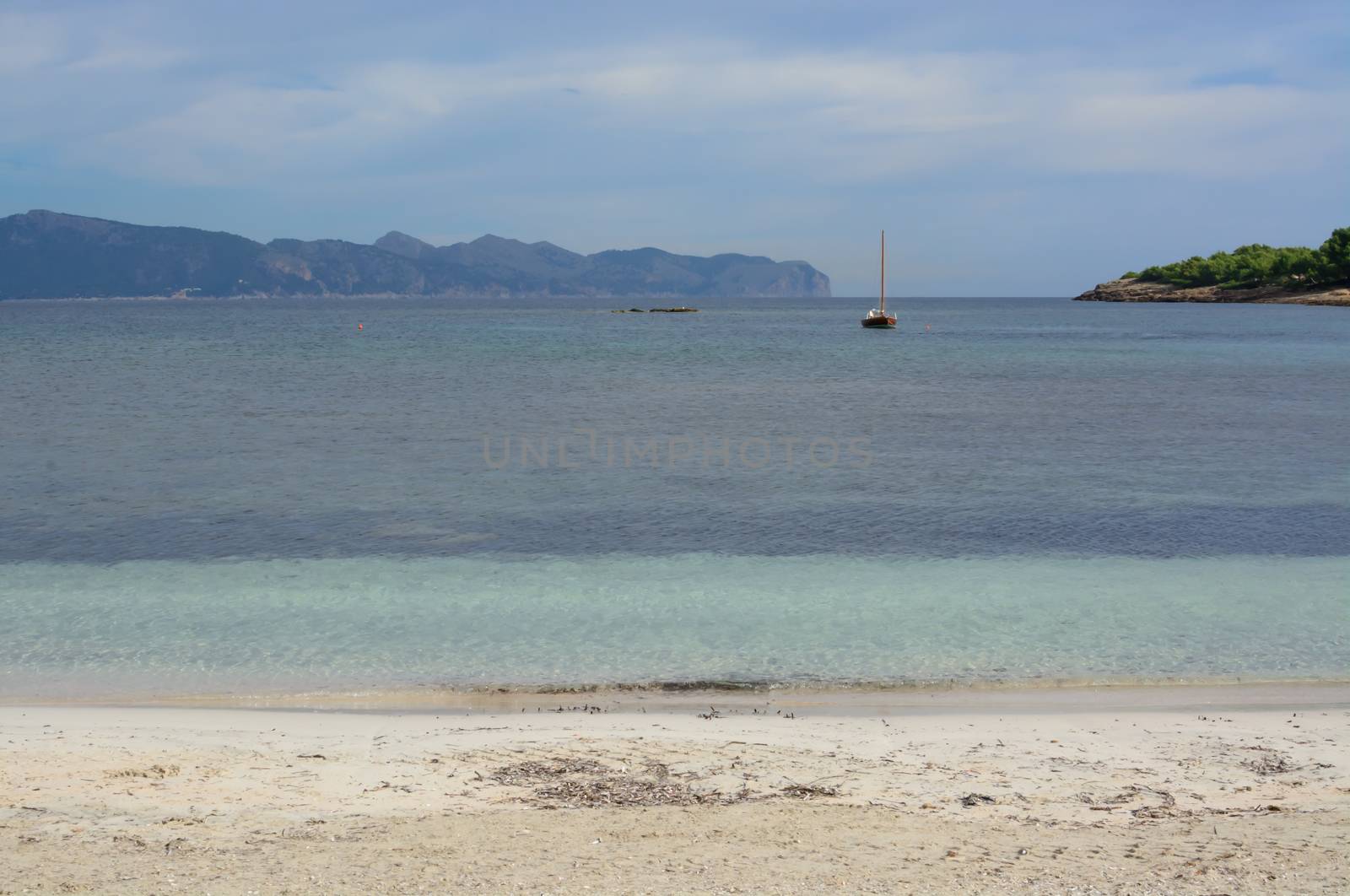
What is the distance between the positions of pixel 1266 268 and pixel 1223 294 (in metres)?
7.50

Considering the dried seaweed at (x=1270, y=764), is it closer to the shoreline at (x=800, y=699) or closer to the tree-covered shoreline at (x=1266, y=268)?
the shoreline at (x=800, y=699)

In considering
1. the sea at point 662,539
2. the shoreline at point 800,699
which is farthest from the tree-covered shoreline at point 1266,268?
the shoreline at point 800,699

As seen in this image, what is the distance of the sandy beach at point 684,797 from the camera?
19.3 feet

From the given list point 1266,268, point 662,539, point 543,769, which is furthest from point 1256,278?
point 543,769

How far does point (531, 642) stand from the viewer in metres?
11.7

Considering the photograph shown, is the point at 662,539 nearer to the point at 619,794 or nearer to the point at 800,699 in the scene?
the point at 800,699

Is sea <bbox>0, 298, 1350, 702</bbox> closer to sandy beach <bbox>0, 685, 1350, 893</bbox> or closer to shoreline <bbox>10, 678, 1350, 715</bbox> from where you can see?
shoreline <bbox>10, 678, 1350, 715</bbox>

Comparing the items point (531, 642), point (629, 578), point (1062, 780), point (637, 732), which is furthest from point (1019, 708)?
point (629, 578)

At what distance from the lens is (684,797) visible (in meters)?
7.08

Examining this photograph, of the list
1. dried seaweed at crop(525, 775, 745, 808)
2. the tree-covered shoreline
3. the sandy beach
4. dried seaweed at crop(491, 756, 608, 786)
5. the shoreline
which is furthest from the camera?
the tree-covered shoreline

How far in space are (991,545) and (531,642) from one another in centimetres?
769

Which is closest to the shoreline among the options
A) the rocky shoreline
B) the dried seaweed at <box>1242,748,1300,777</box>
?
the dried seaweed at <box>1242,748,1300,777</box>

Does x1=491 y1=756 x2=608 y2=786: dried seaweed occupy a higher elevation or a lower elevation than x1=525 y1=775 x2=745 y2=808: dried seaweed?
lower

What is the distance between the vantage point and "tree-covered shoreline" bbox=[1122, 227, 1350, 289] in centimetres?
13050
